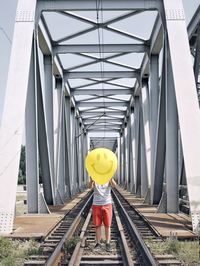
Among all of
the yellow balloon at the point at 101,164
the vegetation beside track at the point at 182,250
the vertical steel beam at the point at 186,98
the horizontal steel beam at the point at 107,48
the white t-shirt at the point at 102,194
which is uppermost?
the horizontal steel beam at the point at 107,48

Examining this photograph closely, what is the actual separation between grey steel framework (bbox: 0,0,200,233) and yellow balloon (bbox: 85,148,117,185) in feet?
10.6

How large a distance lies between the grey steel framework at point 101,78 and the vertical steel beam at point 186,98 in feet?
0.07

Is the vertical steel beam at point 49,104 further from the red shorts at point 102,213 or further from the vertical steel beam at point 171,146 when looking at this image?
the red shorts at point 102,213

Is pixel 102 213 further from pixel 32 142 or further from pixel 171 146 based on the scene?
pixel 32 142

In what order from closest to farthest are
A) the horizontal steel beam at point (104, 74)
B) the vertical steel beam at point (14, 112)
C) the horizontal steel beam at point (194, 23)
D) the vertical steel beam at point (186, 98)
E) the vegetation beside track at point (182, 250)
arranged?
the vegetation beside track at point (182, 250), the vertical steel beam at point (14, 112), the vertical steel beam at point (186, 98), the horizontal steel beam at point (194, 23), the horizontal steel beam at point (104, 74)

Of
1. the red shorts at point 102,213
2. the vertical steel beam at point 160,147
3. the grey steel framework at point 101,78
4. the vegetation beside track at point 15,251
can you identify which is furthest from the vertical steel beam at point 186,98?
the vegetation beside track at point 15,251

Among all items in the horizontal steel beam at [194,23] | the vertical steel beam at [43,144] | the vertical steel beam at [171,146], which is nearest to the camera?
the vertical steel beam at [171,146]

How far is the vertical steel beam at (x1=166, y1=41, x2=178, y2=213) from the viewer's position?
38.1ft

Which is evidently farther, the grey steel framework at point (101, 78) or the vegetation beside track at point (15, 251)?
the grey steel framework at point (101, 78)

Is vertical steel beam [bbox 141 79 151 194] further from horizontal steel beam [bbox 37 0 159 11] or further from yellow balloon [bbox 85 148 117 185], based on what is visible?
yellow balloon [bbox 85 148 117 185]

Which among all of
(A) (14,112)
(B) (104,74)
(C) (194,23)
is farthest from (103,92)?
(A) (14,112)

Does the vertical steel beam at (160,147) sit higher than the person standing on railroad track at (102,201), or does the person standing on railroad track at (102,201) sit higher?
the vertical steel beam at (160,147)

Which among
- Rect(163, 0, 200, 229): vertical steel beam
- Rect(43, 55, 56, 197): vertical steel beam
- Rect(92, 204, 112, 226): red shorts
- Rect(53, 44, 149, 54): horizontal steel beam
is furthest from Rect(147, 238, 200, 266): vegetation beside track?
Rect(53, 44, 149, 54): horizontal steel beam

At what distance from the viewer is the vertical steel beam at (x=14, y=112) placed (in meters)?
8.70
